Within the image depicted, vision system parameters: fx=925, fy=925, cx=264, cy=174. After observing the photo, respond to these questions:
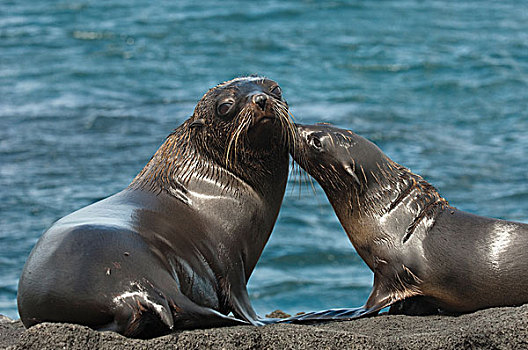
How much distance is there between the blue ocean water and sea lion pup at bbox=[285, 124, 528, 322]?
248cm

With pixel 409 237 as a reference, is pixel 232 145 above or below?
above

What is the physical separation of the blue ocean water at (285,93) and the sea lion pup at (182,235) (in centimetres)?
332

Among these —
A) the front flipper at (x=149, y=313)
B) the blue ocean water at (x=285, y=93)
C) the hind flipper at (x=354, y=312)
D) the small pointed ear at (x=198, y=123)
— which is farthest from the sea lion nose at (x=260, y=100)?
the blue ocean water at (x=285, y=93)

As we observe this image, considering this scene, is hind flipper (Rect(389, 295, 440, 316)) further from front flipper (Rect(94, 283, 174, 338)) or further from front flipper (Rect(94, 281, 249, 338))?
front flipper (Rect(94, 283, 174, 338))

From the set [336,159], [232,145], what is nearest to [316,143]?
[336,159]

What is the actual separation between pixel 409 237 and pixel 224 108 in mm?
1720

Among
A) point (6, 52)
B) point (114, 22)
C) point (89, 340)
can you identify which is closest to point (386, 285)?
point (89, 340)

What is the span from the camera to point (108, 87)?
1770cm

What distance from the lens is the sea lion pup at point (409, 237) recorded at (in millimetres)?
6574

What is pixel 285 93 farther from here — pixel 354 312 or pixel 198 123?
pixel 354 312

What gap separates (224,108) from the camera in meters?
6.60

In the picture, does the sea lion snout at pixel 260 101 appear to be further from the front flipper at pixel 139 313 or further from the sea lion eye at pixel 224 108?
the front flipper at pixel 139 313

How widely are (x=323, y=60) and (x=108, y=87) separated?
4.84 metres

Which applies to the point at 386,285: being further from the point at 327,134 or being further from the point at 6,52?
the point at 6,52
